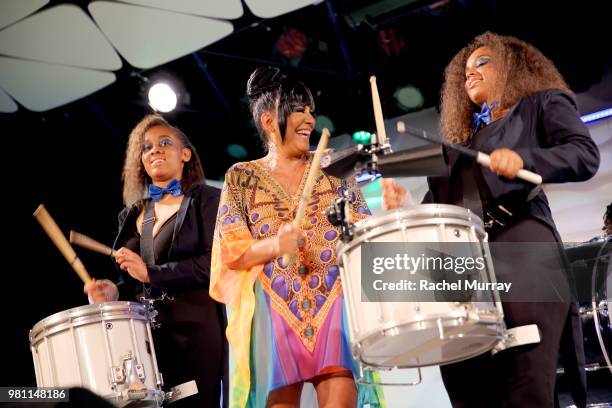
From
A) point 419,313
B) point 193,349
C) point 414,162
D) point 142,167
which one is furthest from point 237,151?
point 419,313

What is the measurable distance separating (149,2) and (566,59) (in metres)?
3.00

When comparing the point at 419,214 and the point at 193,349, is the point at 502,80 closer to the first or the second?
the point at 419,214

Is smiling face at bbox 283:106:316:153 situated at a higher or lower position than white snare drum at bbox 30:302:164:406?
higher

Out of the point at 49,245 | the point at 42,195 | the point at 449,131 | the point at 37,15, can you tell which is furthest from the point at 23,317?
the point at 449,131

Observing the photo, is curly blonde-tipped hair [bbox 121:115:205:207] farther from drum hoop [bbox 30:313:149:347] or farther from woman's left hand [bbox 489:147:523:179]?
woman's left hand [bbox 489:147:523:179]

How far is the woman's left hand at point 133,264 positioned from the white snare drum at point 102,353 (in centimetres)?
23

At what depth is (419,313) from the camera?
2.39 m

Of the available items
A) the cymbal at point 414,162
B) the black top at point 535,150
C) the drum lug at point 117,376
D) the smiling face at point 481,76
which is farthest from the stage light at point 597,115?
the drum lug at point 117,376

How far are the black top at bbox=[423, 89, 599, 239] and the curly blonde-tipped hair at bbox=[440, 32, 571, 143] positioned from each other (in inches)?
5.5

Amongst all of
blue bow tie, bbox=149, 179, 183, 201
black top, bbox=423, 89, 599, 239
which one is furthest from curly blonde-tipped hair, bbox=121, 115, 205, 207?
black top, bbox=423, 89, 599, 239

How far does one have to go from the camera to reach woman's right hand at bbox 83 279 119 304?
3.95 metres

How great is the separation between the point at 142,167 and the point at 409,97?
7.95 feet

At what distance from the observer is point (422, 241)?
2506 mm

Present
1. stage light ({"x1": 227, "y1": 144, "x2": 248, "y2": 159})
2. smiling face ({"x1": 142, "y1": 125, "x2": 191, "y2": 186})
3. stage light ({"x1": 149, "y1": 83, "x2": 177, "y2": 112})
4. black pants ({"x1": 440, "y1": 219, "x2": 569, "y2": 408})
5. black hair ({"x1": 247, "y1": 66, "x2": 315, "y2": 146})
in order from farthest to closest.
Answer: stage light ({"x1": 227, "y1": 144, "x2": 248, "y2": 159}) < stage light ({"x1": 149, "y1": 83, "x2": 177, "y2": 112}) < smiling face ({"x1": 142, "y1": 125, "x2": 191, "y2": 186}) < black hair ({"x1": 247, "y1": 66, "x2": 315, "y2": 146}) < black pants ({"x1": 440, "y1": 219, "x2": 569, "y2": 408})
